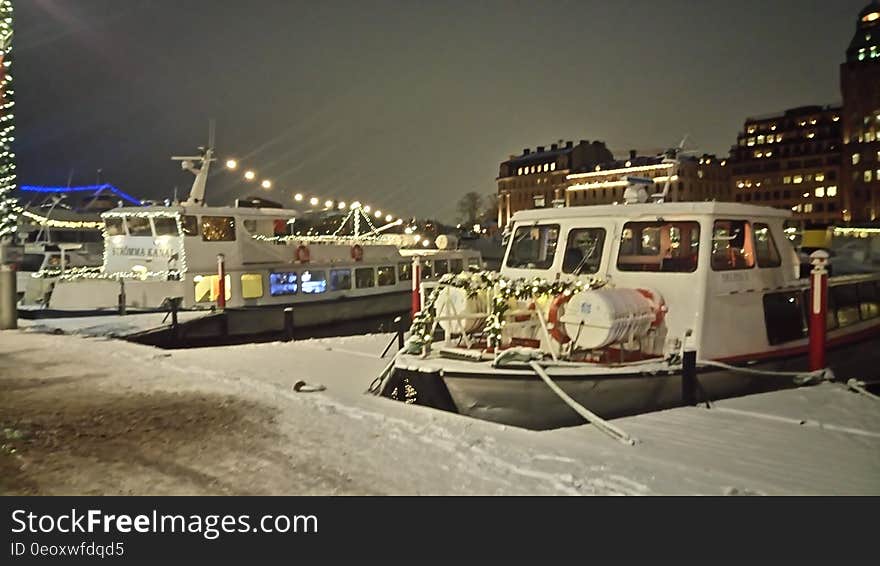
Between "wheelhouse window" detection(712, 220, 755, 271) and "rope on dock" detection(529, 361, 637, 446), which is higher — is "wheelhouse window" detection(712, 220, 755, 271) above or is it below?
above

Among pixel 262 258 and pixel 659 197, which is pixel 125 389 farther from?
pixel 262 258

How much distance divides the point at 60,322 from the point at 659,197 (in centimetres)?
1212

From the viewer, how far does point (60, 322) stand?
598 inches

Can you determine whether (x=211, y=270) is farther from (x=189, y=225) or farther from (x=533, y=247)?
(x=533, y=247)

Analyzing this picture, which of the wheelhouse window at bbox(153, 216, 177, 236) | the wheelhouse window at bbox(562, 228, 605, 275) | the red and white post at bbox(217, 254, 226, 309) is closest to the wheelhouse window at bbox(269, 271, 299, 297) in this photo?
the red and white post at bbox(217, 254, 226, 309)

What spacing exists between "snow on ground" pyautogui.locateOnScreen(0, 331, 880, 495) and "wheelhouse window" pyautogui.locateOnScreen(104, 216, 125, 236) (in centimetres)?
951

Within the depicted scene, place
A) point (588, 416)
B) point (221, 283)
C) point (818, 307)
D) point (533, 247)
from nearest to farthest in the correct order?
1. point (588, 416)
2. point (818, 307)
3. point (533, 247)
4. point (221, 283)

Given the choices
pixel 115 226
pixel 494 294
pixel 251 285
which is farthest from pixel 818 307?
pixel 115 226

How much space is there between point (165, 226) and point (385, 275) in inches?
265

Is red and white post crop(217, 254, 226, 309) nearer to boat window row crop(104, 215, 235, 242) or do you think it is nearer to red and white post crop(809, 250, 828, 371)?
boat window row crop(104, 215, 235, 242)

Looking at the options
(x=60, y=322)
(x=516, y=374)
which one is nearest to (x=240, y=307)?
(x=60, y=322)

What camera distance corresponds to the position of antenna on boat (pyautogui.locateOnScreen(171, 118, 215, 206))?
19.1 m

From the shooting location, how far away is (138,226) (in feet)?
59.8

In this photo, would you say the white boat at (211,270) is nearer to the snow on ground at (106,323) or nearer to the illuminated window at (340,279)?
the illuminated window at (340,279)
